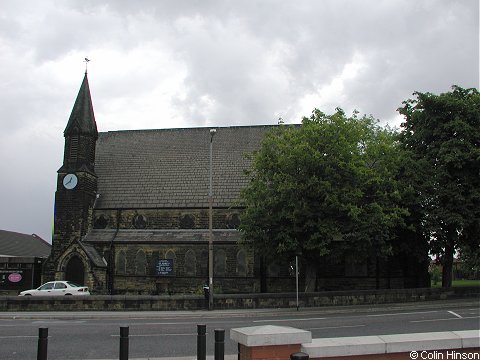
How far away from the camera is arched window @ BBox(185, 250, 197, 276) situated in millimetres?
35156

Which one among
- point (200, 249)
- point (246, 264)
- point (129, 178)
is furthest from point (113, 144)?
point (246, 264)

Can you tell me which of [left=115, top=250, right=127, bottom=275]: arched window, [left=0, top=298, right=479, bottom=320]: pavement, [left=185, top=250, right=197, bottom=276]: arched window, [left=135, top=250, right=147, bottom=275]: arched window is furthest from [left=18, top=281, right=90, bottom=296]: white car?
[left=185, top=250, right=197, bottom=276]: arched window

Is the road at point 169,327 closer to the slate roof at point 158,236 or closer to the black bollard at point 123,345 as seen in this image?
the black bollard at point 123,345

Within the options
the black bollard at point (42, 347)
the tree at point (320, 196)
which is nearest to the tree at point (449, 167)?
the tree at point (320, 196)

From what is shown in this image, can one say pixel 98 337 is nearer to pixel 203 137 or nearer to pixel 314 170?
pixel 314 170

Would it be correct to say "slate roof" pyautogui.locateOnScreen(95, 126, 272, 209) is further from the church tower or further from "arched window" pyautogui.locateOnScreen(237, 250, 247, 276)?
"arched window" pyautogui.locateOnScreen(237, 250, 247, 276)

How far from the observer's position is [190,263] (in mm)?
35250

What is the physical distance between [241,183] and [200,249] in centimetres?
591

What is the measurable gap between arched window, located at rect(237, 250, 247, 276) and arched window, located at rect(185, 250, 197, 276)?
308cm

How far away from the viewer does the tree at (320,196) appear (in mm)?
24844

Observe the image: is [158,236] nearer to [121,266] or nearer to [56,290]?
[121,266]

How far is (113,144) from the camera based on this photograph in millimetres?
42844

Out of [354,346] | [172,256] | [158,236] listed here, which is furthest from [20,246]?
[354,346]

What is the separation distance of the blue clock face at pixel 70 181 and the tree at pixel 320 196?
16.0 metres
